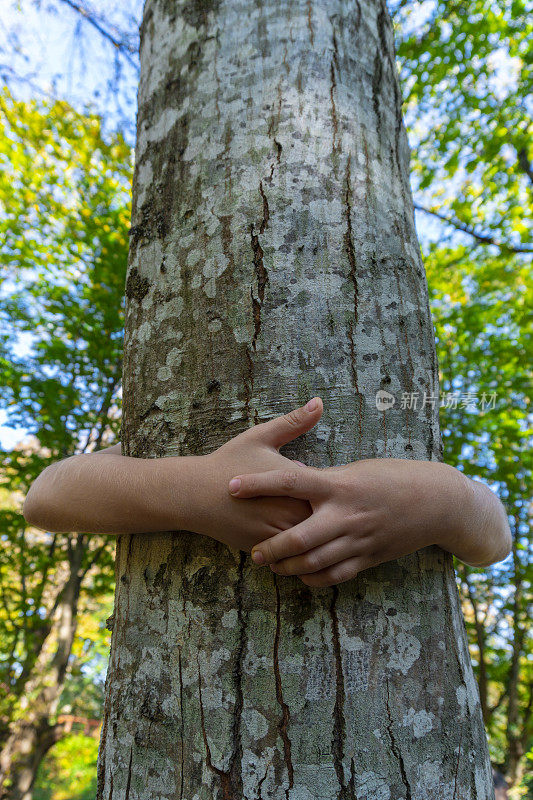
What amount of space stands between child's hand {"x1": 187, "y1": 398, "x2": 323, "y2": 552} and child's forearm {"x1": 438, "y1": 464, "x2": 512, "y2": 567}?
0.31 m

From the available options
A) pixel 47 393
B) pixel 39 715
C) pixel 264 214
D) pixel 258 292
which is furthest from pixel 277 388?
pixel 39 715

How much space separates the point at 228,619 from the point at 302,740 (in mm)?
235

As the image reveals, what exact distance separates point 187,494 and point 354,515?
327mm

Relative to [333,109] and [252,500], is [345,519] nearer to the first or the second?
[252,500]

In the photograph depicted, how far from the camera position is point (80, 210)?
19.5ft

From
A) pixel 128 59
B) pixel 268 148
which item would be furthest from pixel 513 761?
pixel 128 59

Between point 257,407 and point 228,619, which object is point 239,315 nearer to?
point 257,407

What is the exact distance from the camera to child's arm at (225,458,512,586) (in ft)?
2.95

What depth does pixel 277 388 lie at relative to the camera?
1073 millimetres

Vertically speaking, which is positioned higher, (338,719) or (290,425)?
(290,425)

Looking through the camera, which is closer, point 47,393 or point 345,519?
point 345,519

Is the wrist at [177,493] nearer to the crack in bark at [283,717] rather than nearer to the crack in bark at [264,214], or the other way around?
the crack in bark at [283,717]

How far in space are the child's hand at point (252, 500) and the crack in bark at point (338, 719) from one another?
0.66ft

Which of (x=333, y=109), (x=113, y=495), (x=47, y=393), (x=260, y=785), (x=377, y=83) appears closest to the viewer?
(x=260, y=785)
